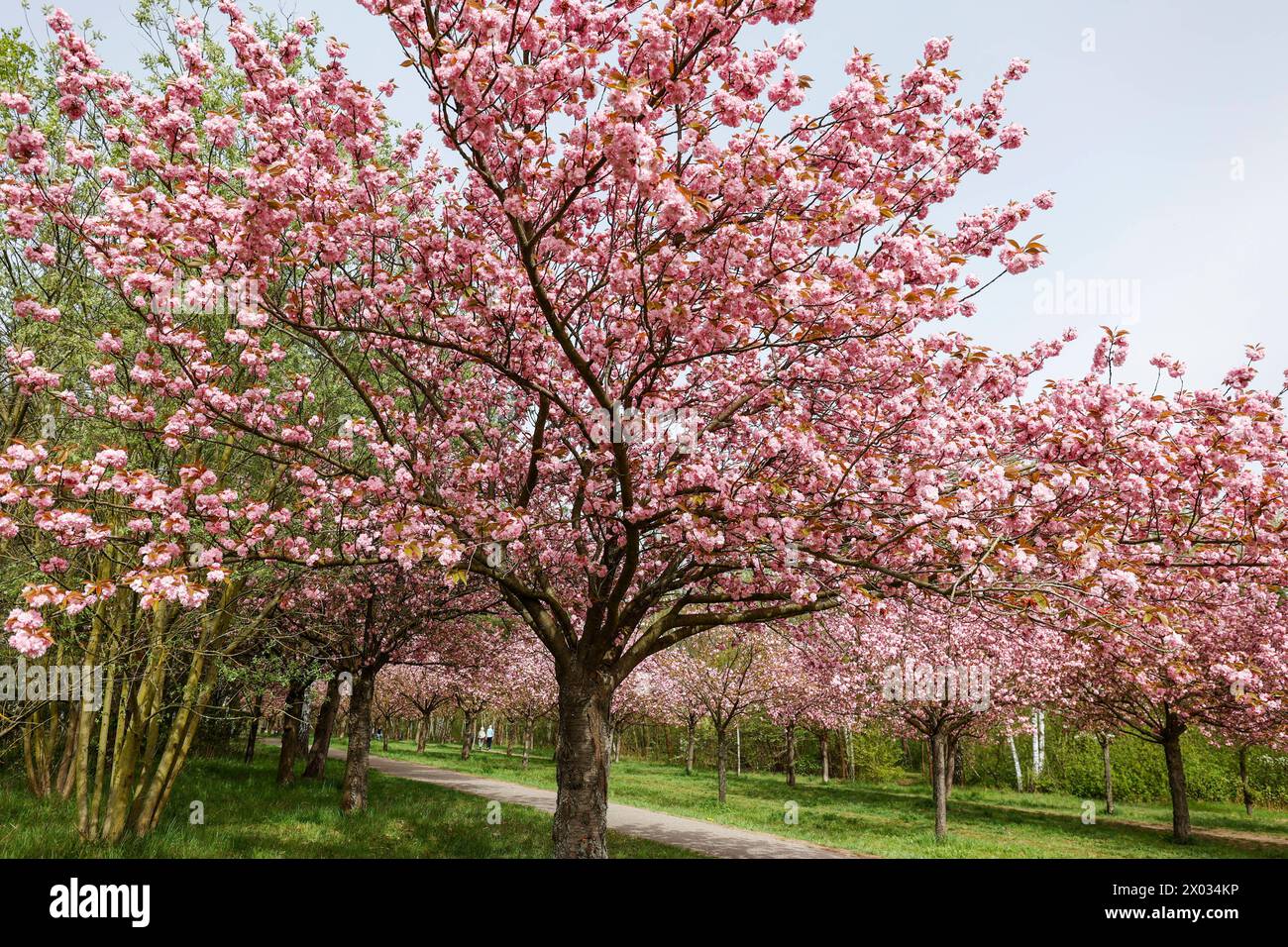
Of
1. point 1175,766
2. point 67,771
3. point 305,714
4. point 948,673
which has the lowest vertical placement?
point 1175,766

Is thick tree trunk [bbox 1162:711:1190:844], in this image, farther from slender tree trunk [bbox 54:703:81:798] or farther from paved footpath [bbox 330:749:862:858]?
slender tree trunk [bbox 54:703:81:798]

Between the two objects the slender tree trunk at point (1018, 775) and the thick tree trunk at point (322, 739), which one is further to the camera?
the slender tree trunk at point (1018, 775)

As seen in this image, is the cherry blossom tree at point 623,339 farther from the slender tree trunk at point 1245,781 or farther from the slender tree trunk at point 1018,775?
the slender tree trunk at point 1018,775

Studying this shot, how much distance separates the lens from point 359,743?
1509 centimetres

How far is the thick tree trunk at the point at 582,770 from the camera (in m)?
8.76

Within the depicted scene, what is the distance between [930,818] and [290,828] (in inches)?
711

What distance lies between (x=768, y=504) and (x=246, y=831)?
10213 millimetres

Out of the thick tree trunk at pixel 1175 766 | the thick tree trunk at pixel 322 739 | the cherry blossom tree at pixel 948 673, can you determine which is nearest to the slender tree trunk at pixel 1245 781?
the thick tree trunk at pixel 1175 766

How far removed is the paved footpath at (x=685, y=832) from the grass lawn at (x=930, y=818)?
1010 millimetres

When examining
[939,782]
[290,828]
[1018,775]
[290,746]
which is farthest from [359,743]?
[1018,775]

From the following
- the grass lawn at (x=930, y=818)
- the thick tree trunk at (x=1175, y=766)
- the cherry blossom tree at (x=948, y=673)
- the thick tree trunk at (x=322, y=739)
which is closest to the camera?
the cherry blossom tree at (x=948, y=673)

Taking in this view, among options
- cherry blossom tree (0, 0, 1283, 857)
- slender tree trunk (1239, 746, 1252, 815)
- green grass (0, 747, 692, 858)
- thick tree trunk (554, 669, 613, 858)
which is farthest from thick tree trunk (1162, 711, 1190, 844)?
thick tree trunk (554, 669, 613, 858)

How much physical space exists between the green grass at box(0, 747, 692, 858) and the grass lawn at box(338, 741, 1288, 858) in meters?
6.14

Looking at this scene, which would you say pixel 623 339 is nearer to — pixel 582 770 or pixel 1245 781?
pixel 582 770
